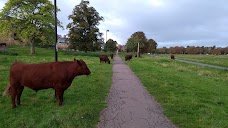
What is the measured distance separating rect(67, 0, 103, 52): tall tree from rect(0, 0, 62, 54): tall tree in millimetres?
20597

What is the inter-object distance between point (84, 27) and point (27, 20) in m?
24.5

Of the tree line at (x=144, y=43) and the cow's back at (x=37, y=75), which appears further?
the tree line at (x=144, y=43)

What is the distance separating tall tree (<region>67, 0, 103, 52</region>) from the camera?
2859 inches

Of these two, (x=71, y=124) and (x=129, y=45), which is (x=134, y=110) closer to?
(x=71, y=124)

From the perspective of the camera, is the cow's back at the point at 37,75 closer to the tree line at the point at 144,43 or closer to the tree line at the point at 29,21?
the tree line at the point at 29,21

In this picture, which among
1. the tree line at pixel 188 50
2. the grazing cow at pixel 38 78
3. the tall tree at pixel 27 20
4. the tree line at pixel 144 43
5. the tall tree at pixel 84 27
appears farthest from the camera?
the tree line at pixel 188 50

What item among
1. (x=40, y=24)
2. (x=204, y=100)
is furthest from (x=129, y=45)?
(x=204, y=100)

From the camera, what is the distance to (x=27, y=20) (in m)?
49.9

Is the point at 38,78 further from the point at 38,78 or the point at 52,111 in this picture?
the point at 52,111

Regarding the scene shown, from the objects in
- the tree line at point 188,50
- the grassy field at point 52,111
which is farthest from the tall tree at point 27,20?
the tree line at point 188,50

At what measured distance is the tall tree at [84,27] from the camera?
72.6m

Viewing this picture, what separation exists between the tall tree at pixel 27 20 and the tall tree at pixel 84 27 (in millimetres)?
20597

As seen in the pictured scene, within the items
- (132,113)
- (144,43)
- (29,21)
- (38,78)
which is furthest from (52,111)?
(144,43)

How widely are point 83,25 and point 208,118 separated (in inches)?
2639
